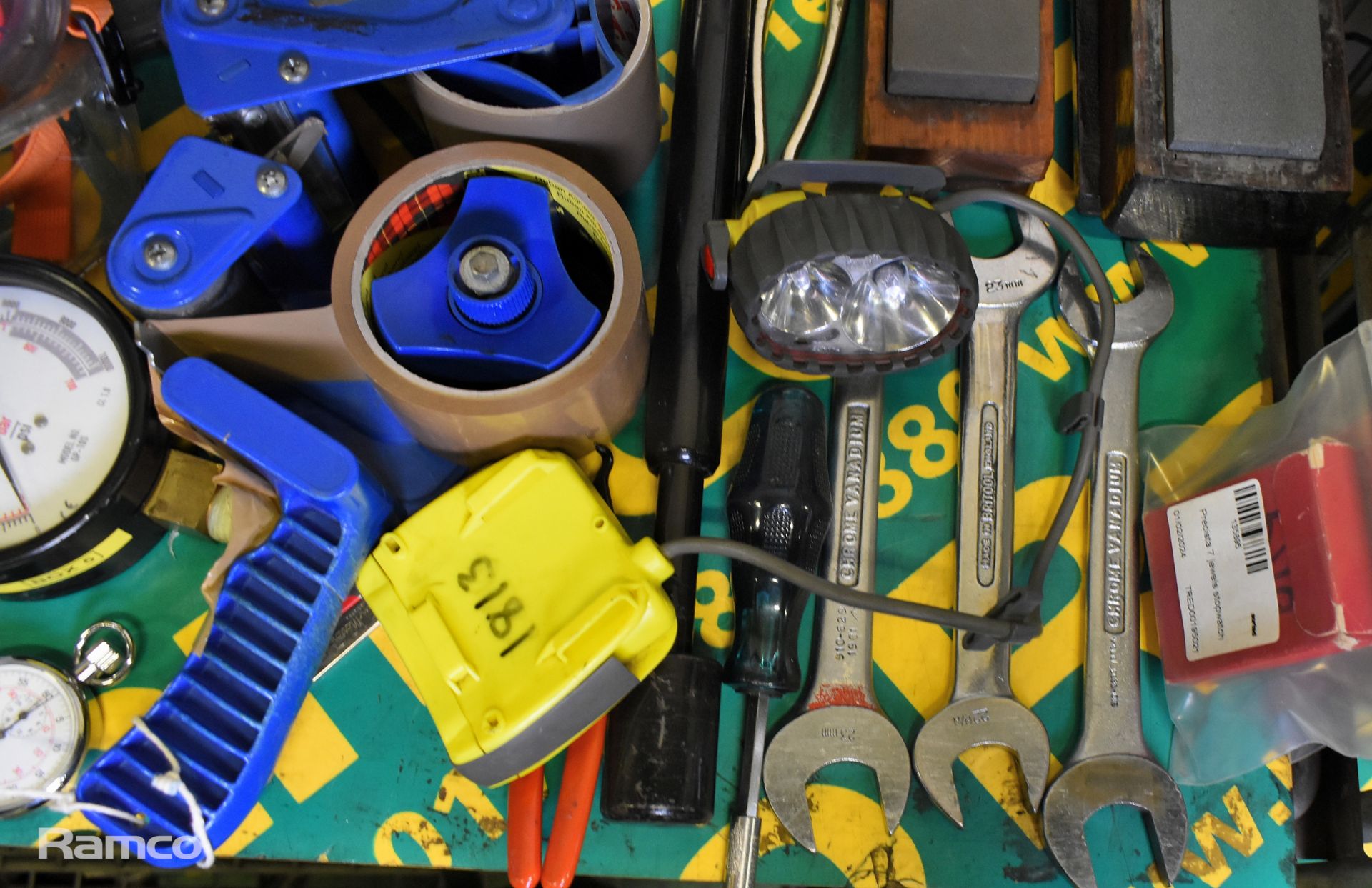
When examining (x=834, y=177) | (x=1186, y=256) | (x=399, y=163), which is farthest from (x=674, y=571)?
(x=1186, y=256)

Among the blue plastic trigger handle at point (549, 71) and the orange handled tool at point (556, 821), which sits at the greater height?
the blue plastic trigger handle at point (549, 71)

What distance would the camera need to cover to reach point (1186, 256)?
35.1 inches

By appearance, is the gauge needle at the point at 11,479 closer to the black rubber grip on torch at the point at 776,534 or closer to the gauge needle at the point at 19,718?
the gauge needle at the point at 19,718

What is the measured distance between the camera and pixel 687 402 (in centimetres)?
76

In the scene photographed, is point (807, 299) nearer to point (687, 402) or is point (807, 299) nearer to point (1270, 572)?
point (687, 402)

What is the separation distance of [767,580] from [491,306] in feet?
0.96

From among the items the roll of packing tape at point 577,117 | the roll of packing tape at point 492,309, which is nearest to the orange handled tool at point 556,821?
the roll of packing tape at point 492,309

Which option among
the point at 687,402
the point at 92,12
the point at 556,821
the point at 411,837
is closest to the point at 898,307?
the point at 687,402

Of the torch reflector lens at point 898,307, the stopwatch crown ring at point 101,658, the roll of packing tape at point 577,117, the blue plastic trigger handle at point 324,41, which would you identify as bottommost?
the stopwatch crown ring at point 101,658

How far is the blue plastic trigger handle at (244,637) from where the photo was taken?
682mm

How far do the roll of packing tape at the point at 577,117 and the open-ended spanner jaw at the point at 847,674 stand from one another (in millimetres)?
279

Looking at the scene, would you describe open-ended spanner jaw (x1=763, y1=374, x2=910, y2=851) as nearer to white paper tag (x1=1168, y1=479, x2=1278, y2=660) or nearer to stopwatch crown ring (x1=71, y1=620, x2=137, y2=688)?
white paper tag (x1=1168, y1=479, x2=1278, y2=660)

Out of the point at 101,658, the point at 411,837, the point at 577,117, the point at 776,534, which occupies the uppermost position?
the point at 577,117

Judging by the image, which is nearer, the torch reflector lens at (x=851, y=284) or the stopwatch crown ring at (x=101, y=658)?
the torch reflector lens at (x=851, y=284)
